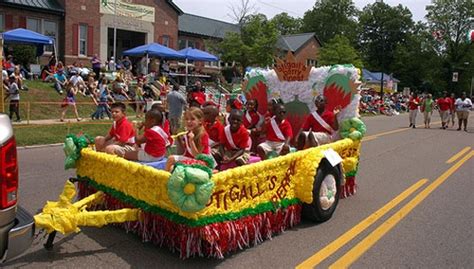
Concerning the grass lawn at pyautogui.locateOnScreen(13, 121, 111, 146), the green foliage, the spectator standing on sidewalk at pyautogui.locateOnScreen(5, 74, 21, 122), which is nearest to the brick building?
the green foliage

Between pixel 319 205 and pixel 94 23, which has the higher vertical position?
pixel 94 23

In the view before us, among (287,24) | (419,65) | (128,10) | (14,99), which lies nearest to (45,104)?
(14,99)

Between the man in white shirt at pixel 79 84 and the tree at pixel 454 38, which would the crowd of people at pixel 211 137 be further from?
the tree at pixel 454 38

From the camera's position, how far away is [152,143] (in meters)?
5.68

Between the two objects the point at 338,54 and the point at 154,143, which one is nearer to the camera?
the point at 154,143

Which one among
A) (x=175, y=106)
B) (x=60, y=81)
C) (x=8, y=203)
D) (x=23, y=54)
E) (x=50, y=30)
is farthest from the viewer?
(x=50, y=30)

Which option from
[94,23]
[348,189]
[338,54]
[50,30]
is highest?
[338,54]

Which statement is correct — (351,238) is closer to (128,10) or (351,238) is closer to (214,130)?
(214,130)

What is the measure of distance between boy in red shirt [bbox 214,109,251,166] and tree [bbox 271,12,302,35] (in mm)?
83732

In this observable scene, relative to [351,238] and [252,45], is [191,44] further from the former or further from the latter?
[351,238]

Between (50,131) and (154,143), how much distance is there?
30.6ft

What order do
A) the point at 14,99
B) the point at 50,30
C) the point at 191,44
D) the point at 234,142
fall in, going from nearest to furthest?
1. the point at 234,142
2. the point at 14,99
3. the point at 50,30
4. the point at 191,44

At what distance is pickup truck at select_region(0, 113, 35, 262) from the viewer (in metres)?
2.87

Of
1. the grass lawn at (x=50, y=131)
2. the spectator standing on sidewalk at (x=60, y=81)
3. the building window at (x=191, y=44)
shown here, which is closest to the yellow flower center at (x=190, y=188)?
the grass lawn at (x=50, y=131)
